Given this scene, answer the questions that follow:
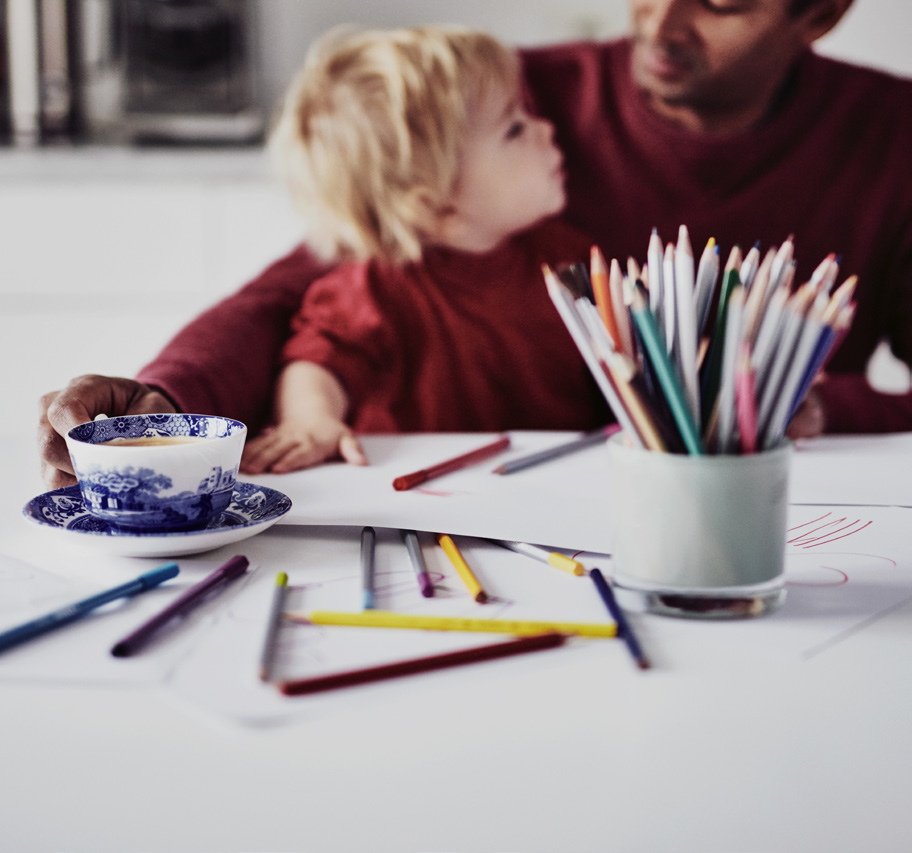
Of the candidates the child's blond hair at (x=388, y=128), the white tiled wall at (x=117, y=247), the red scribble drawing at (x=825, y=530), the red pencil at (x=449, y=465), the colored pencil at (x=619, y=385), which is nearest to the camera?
the colored pencil at (x=619, y=385)

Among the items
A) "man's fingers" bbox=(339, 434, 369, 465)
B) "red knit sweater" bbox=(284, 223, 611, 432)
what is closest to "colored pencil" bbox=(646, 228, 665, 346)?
"man's fingers" bbox=(339, 434, 369, 465)

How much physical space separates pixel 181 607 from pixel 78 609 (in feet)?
0.13

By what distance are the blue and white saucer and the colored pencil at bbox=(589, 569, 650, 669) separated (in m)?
0.17

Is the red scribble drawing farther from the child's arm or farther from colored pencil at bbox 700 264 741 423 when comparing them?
the child's arm

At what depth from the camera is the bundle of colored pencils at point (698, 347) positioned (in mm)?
366

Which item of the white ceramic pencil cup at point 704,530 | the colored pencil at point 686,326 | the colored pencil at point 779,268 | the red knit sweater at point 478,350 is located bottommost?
the red knit sweater at point 478,350

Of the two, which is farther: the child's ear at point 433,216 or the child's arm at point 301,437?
the child's ear at point 433,216

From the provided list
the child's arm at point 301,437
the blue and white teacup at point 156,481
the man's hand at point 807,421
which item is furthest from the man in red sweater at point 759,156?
the blue and white teacup at point 156,481

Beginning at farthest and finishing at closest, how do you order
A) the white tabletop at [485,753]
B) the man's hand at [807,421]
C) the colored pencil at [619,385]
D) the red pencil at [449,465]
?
1. the man's hand at [807,421]
2. the red pencil at [449,465]
3. the colored pencil at [619,385]
4. the white tabletop at [485,753]

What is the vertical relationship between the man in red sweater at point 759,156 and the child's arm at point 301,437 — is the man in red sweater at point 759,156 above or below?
above

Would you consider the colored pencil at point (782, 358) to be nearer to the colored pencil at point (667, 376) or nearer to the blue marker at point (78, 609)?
the colored pencil at point (667, 376)

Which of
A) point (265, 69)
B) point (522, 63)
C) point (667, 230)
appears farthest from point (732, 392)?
point (265, 69)

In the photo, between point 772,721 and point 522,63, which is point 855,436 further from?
point 522,63

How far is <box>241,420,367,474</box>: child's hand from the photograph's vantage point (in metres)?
0.67
